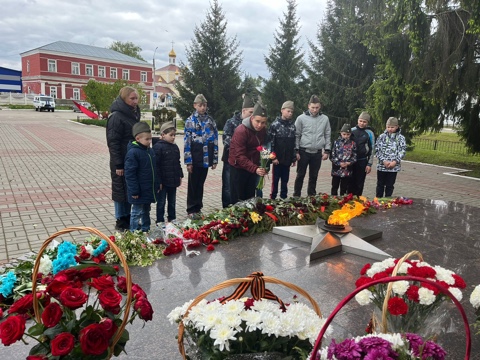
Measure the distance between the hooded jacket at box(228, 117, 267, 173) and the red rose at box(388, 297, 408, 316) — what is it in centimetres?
340

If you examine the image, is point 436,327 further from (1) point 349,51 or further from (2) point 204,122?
(1) point 349,51

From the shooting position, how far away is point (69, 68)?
55031mm

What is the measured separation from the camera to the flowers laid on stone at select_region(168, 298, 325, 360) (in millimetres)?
1434

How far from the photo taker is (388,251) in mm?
3975

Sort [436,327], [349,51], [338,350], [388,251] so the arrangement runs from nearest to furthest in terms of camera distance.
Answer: [338,350] → [436,327] → [388,251] → [349,51]

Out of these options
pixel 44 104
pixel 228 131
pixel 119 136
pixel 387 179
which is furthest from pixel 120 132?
pixel 44 104

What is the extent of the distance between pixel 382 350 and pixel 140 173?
3643mm

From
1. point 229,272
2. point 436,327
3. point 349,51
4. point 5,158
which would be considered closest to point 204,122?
point 229,272

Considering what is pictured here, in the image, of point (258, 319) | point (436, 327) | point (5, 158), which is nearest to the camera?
point (258, 319)

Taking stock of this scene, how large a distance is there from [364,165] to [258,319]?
223 inches

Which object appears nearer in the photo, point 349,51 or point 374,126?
point 374,126

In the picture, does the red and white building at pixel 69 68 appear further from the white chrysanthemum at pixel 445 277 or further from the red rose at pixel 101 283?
the white chrysanthemum at pixel 445 277

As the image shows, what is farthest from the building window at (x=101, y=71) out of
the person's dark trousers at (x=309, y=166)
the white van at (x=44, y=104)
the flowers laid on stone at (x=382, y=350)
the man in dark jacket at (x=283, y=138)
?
the flowers laid on stone at (x=382, y=350)

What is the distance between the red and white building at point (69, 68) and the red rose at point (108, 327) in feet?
192
